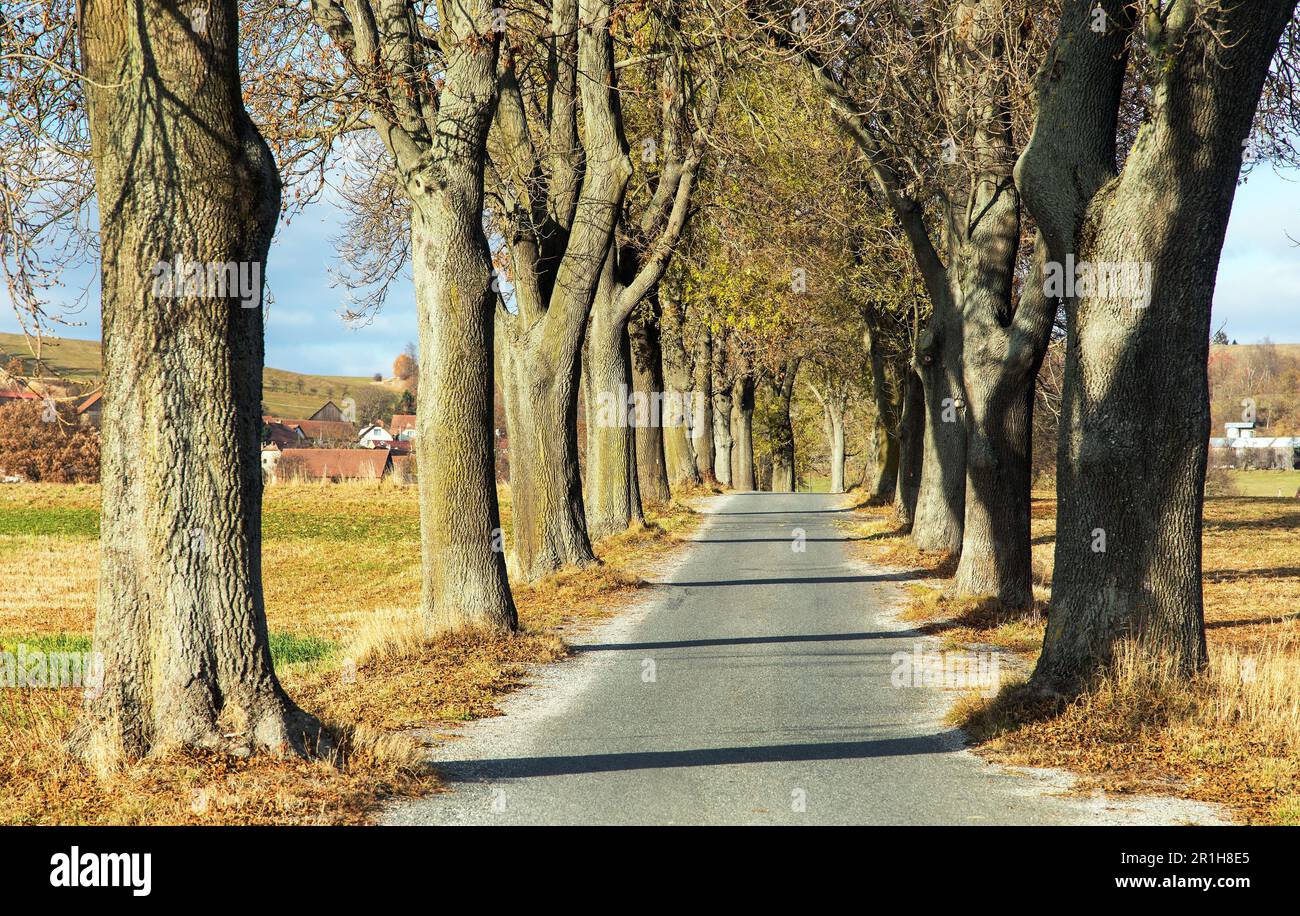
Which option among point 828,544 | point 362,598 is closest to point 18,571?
point 362,598

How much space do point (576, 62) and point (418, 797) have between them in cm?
1326

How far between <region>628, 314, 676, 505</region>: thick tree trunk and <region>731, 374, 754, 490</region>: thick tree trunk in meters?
22.2

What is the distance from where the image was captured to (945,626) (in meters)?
13.7

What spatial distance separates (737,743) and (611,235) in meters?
10.5

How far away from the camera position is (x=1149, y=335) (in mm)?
8773

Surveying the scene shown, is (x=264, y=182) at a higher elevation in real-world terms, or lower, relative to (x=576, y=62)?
lower

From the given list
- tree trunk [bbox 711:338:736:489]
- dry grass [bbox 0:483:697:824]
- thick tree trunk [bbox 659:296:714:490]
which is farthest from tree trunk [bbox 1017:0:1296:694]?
tree trunk [bbox 711:338:736:489]

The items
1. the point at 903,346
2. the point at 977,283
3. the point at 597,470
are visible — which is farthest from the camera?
the point at 903,346

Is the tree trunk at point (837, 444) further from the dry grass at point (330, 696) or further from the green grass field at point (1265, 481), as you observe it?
the dry grass at point (330, 696)

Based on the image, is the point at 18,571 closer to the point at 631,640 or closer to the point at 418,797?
the point at 631,640

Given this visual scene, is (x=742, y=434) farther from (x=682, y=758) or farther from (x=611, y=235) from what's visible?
(x=682, y=758)

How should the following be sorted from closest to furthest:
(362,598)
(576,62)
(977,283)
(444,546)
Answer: (444,546) < (977,283) < (576,62) < (362,598)

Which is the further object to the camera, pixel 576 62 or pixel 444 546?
pixel 576 62

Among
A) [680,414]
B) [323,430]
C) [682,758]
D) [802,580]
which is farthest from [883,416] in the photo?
[323,430]
